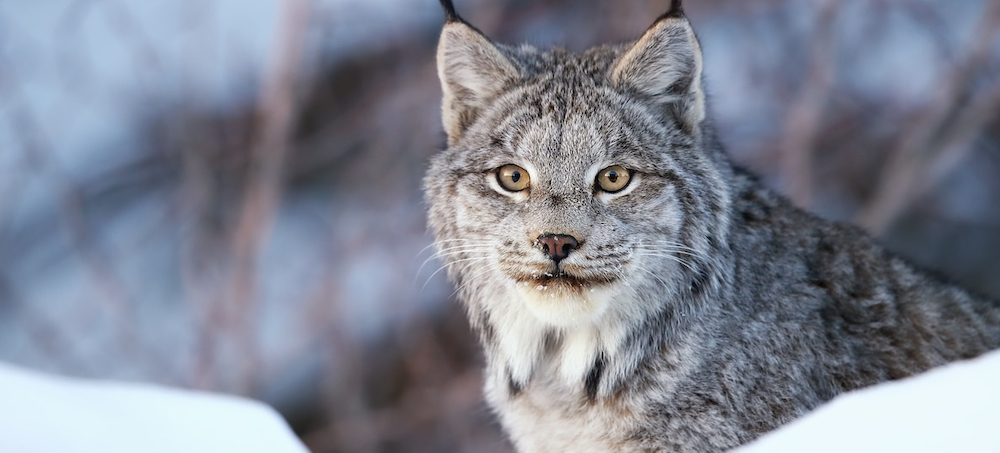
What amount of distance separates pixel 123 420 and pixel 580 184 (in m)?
1.55

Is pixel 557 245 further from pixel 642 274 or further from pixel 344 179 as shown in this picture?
pixel 344 179

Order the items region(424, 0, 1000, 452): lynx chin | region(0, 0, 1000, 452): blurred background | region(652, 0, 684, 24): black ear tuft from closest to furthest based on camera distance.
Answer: region(424, 0, 1000, 452): lynx chin < region(652, 0, 684, 24): black ear tuft < region(0, 0, 1000, 452): blurred background

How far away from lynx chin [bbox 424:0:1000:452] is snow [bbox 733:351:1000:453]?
922 mm

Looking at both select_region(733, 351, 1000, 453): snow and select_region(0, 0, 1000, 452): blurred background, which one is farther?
select_region(0, 0, 1000, 452): blurred background

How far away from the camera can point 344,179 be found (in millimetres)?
7871

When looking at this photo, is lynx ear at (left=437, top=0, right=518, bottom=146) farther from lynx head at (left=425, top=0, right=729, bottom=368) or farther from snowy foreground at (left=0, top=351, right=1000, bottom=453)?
snowy foreground at (left=0, top=351, right=1000, bottom=453)

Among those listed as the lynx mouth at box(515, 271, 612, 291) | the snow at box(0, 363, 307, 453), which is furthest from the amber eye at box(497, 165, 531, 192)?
the snow at box(0, 363, 307, 453)

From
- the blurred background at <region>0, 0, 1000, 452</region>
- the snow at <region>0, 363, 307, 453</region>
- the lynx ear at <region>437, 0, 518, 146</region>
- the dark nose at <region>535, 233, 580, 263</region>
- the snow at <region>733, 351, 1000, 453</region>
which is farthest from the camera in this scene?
the blurred background at <region>0, 0, 1000, 452</region>

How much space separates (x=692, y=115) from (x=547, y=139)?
0.54 m

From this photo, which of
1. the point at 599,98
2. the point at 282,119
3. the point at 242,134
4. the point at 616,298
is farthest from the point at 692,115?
the point at 242,134

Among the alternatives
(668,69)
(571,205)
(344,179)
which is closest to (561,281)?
(571,205)

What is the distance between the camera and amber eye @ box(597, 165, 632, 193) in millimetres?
3406

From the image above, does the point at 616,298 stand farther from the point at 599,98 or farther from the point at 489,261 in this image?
the point at 599,98

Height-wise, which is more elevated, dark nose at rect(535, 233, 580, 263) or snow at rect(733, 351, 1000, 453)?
dark nose at rect(535, 233, 580, 263)
